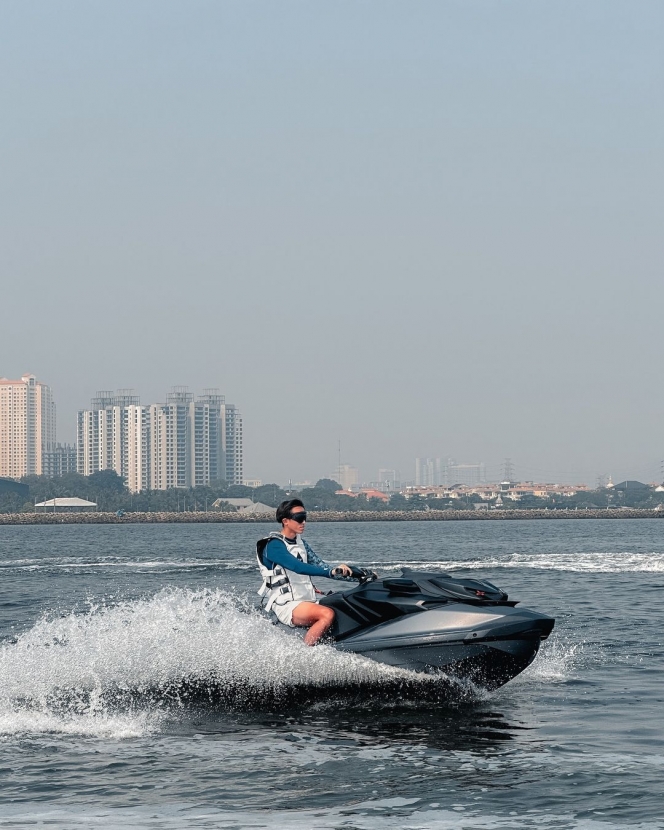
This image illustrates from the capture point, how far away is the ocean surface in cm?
740

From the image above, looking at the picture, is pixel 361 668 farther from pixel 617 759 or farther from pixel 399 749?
pixel 617 759

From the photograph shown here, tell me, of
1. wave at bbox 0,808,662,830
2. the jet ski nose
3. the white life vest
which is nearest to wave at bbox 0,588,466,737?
the white life vest

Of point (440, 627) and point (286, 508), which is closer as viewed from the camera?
point (440, 627)

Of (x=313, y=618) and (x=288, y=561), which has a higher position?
(x=288, y=561)

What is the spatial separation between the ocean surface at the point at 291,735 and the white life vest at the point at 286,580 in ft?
1.25

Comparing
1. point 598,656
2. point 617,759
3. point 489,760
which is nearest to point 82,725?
point 489,760

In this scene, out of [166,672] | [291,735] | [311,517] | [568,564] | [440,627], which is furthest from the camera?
[311,517]

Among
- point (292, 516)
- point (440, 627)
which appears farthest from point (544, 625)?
point (292, 516)

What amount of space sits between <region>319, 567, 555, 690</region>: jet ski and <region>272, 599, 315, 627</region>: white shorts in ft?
1.13

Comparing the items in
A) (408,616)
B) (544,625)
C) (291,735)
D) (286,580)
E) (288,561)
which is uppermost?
(288,561)

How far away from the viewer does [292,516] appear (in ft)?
35.3

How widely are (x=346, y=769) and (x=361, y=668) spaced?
7.25 feet

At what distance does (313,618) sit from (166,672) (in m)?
1.80

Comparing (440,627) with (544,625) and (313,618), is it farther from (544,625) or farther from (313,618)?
(313,618)
